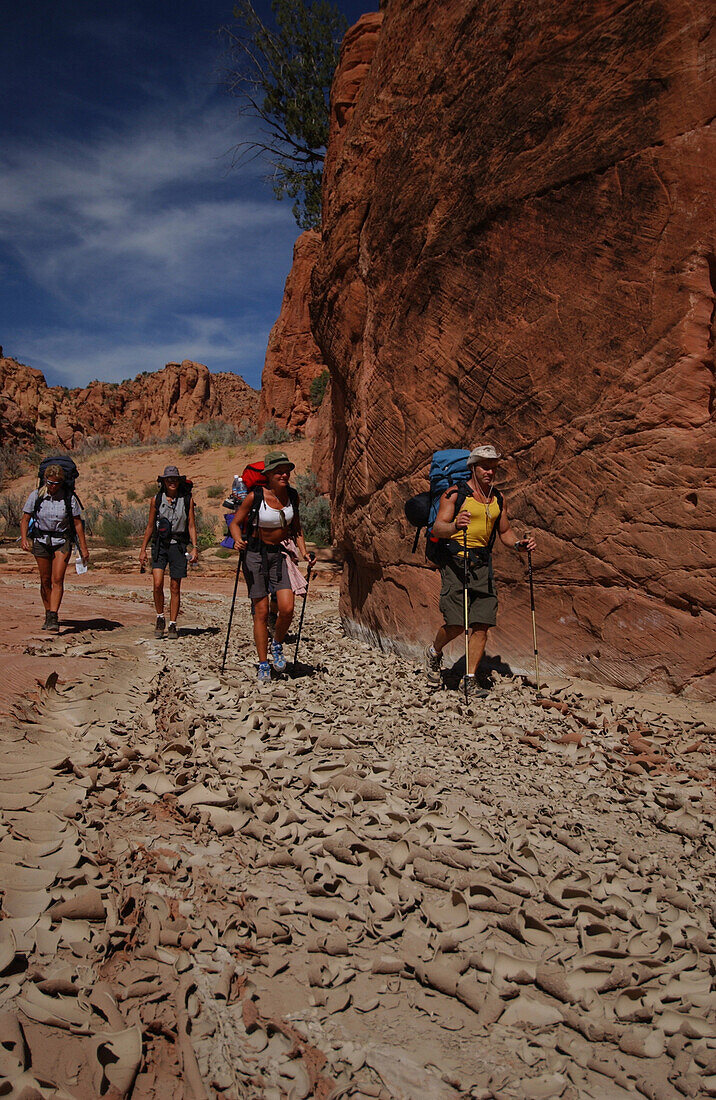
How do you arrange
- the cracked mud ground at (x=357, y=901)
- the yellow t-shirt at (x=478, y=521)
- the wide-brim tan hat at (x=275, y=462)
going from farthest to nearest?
the wide-brim tan hat at (x=275, y=462), the yellow t-shirt at (x=478, y=521), the cracked mud ground at (x=357, y=901)

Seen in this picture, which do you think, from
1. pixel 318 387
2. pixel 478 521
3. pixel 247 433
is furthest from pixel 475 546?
pixel 247 433

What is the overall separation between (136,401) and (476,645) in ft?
195

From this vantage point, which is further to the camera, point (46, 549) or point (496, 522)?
point (46, 549)

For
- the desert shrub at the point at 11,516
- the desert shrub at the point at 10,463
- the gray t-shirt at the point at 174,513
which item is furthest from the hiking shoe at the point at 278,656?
the desert shrub at the point at 10,463

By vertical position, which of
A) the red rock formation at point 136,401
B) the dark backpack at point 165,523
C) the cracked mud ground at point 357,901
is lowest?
the cracked mud ground at point 357,901

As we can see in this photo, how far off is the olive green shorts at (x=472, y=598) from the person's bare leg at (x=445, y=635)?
70mm

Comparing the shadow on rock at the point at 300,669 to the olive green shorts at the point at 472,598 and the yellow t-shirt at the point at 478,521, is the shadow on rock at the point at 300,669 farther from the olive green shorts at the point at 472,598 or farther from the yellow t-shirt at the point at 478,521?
the yellow t-shirt at the point at 478,521

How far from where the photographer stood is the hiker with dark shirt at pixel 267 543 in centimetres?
567

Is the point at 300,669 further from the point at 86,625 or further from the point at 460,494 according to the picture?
the point at 86,625

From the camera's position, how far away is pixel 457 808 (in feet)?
11.9

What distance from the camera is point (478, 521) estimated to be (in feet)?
17.2

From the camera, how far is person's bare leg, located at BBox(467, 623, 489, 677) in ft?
17.4

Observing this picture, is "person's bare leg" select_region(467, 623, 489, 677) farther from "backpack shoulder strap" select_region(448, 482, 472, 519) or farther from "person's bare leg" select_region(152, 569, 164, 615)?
"person's bare leg" select_region(152, 569, 164, 615)

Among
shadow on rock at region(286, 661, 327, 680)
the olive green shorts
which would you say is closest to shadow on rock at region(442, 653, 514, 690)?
the olive green shorts
